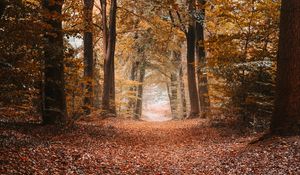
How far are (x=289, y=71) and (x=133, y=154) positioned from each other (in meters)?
4.64

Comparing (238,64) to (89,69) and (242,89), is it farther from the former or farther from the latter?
(89,69)

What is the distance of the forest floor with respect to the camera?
6.96 m

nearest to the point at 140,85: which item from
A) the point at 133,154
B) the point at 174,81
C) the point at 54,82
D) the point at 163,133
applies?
the point at 174,81

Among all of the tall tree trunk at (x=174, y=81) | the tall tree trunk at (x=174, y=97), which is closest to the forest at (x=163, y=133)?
the tall tree trunk at (x=174, y=81)

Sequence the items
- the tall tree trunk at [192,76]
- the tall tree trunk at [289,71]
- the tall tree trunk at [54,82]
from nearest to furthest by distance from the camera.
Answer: the tall tree trunk at [289,71], the tall tree trunk at [54,82], the tall tree trunk at [192,76]

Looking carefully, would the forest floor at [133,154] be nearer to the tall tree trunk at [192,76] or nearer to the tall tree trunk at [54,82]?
the tall tree trunk at [54,82]

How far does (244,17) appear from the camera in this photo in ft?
41.4

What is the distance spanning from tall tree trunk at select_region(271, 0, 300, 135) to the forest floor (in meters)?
0.46

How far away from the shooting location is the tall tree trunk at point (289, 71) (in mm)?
8516

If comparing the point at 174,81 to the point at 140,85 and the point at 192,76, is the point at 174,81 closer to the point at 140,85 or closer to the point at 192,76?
the point at 140,85

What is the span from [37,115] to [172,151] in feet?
18.7

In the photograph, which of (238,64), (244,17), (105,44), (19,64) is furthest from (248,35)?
(105,44)

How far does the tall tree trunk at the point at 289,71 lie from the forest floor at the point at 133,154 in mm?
455

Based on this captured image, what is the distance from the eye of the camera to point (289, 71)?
857 cm
